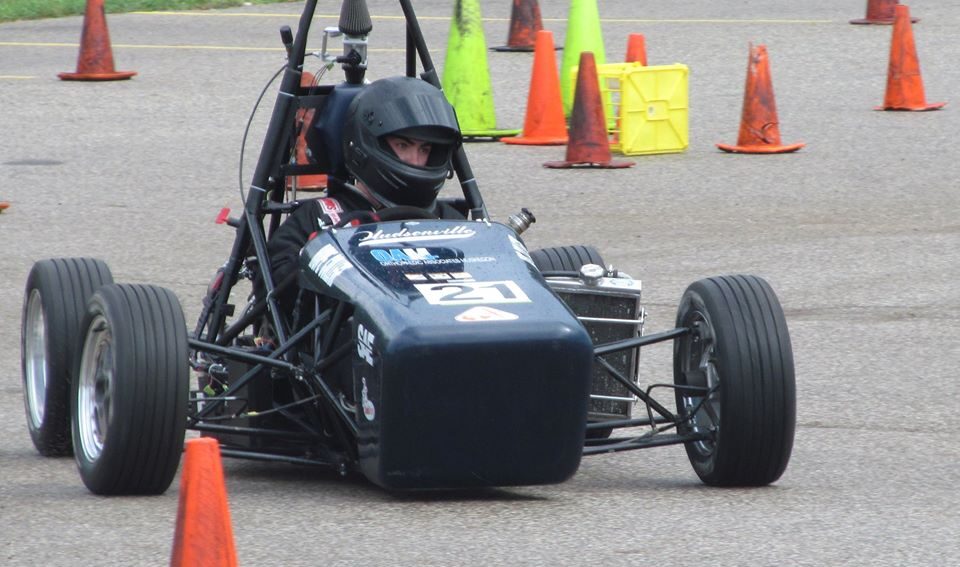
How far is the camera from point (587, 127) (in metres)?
12.3

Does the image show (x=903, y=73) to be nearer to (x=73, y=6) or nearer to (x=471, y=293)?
(x=471, y=293)

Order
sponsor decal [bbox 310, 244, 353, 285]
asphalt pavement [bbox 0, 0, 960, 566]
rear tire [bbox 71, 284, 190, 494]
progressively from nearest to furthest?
asphalt pavement [bbox 0, 0, 960, 566] < rear tire [bbox 71, 284, 190, 494] < sponsor decal [bbox 310, 244, 353, 285]

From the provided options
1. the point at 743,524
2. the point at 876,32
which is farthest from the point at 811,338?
the point at 876,32

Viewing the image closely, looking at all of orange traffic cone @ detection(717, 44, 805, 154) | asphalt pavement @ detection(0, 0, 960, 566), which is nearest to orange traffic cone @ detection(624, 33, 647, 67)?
asphalt pavement @ detection(0, 0, 960, 566)

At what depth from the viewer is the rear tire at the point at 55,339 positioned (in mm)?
6191

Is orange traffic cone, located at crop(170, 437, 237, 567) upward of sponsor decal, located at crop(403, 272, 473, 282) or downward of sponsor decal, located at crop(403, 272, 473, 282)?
downward

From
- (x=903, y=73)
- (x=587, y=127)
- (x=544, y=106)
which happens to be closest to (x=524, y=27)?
(x=544, y=106)

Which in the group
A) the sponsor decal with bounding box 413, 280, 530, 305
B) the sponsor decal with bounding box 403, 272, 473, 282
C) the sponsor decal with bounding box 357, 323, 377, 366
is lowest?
the sponsor decal with bounding box 357, 323, 377, 366

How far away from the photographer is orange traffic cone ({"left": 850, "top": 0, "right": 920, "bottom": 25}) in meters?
18.2

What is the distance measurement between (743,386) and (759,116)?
24.8ft

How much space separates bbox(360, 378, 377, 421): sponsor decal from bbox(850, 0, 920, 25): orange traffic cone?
1388 centimetres

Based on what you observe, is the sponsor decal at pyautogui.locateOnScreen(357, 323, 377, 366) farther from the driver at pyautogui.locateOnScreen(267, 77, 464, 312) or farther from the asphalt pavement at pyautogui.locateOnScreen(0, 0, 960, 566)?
the driver at pyautogui.locateOnScreen(267, 77, 464, 312)

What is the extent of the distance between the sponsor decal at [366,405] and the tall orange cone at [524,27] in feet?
39.9

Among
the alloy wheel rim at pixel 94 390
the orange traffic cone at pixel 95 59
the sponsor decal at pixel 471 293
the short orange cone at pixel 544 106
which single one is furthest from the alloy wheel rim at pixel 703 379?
the orange traffic cone at pixel 95 59
